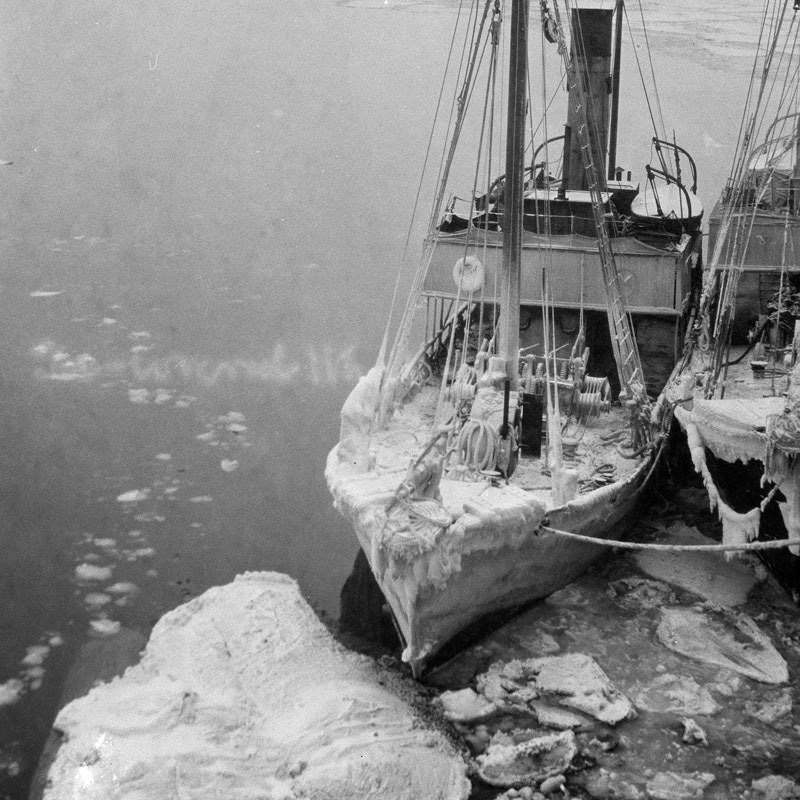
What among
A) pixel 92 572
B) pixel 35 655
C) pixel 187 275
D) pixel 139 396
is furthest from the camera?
pixel 187 275

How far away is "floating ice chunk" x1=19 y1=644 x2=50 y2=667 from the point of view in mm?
6410

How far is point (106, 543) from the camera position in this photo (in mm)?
7988

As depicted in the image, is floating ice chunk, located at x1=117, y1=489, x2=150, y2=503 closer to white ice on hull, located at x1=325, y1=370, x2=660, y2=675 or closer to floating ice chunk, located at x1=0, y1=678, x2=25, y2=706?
white ice on hull, located at x1=325, y1=370, x2=660, y2=675

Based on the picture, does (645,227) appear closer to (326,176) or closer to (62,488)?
(62,488)

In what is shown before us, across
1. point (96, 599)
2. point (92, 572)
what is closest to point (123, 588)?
point (96, 599)

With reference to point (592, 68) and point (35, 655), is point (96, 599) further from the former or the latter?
point (592, 68)

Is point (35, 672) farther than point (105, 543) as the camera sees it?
No

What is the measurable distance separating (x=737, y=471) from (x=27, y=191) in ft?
36.1

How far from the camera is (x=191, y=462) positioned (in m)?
9.48

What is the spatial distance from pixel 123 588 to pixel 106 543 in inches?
30.5

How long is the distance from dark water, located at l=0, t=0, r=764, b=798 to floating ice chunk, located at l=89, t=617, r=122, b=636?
1.1 inches

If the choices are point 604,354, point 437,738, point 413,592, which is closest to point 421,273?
point 604,354

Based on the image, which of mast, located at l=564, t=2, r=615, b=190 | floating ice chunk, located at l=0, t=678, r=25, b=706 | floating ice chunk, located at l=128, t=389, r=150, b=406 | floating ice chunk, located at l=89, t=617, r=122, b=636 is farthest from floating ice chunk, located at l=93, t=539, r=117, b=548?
mast, located at l=564, t=2, r=615, b=190

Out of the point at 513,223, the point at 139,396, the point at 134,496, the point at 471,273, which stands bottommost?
the point at 134,496
